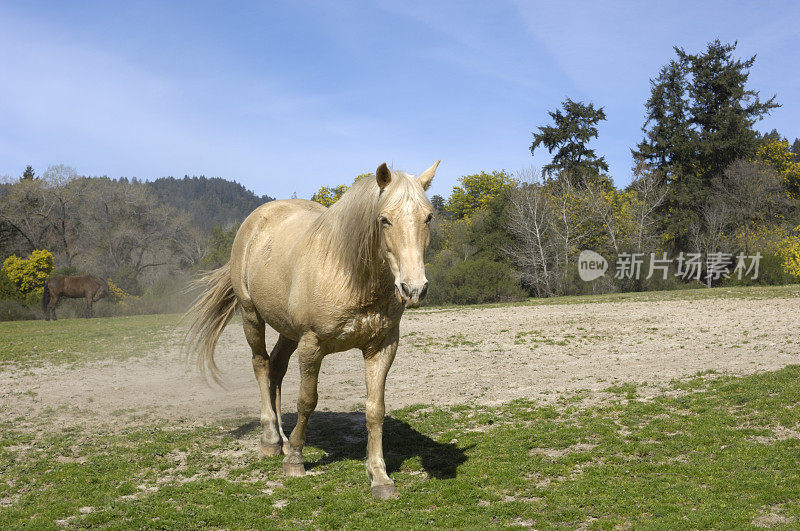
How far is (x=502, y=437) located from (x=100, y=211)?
177 ft

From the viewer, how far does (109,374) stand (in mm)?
10523

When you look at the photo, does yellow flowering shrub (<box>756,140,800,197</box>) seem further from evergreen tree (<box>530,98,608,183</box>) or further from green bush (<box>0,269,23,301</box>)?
green bush (<box>0,269,23,301</box>)

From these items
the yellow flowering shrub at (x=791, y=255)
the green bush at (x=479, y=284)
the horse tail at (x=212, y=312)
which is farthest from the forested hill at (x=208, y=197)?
the horse tail at (x=212, y=312)

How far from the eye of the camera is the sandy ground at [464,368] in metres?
7.99

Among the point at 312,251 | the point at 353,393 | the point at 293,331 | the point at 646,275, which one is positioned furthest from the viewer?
the point at 646,275

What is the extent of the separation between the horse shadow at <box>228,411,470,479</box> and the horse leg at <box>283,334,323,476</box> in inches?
10.8

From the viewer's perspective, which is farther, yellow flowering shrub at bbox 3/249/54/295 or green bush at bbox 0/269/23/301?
yellow flowering shrub at bbox 3/249/54/295

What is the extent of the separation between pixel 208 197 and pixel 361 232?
144m

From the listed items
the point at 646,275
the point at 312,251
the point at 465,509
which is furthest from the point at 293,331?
the point at 646,275

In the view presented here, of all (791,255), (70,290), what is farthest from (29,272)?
(791,255)

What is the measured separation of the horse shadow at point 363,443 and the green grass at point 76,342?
727 cm

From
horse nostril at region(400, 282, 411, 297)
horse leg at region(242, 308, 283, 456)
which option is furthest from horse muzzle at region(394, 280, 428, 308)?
horse leg at region(242, 308, 283, 456)

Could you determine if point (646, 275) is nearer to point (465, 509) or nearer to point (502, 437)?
point (502, 437)

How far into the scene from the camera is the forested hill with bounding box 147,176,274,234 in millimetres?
123787
